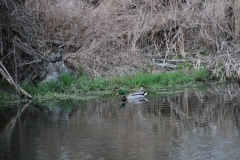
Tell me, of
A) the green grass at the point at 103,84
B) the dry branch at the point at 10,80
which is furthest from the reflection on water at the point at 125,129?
the green grass at the point at 103,84

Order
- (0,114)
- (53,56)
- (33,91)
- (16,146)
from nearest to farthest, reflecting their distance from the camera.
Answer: (16,146) < (0,114) < (33,91) < (53,56)

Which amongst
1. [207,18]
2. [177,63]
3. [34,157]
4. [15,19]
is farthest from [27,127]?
[207,18]

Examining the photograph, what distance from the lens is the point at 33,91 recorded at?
48.5 ft

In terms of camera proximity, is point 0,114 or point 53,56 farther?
point 53,56

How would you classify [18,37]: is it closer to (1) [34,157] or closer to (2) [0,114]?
(2) [0,114]

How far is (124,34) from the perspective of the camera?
19422 millimetres

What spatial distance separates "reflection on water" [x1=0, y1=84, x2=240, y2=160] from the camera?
343 inches

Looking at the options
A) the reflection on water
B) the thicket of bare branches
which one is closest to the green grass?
the thicket of bare branches

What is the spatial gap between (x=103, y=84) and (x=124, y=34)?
3.88 m

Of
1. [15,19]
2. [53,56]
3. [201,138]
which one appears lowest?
[201,138]

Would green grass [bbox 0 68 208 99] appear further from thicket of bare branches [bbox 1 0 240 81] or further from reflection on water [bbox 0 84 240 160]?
reflection on water [bbox 0 84 240 160]

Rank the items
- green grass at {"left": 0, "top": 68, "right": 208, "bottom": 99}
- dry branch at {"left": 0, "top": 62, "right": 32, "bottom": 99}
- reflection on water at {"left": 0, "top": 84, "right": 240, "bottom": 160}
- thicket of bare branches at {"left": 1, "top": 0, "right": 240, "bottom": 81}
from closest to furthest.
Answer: reflection on water at {"left": 0, "top": 84, "right": 240, "bottom": 160} → dry branch at {"left": 0, "top": 62, "right": 32, "bottom": 99} → green grass at {"left": 0, "top": 68, "right": 208, "bottom": 99} → thicket of bare branches at {"left": 1, "top": 0, "right": 240, "bottom": 81}

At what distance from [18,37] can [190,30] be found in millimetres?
6989

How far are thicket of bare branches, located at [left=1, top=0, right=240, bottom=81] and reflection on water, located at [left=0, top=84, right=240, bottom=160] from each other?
280 centimetres
